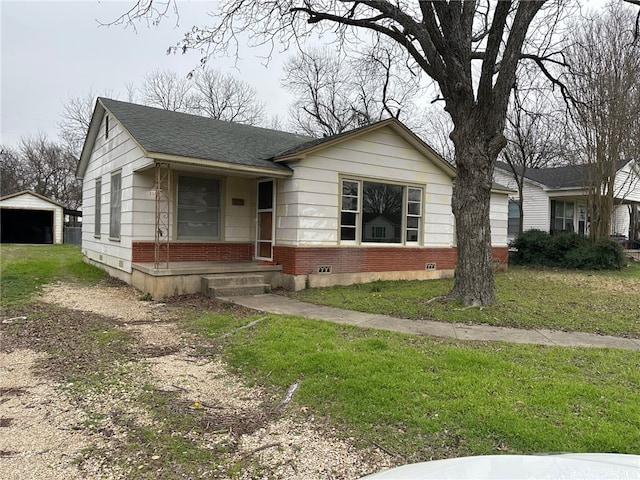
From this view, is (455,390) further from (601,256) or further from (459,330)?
(601,256)

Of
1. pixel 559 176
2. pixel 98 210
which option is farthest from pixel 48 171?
pixel 559 176

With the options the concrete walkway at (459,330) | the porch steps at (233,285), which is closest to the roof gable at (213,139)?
the porch steps at (233,285)

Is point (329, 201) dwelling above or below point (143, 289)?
above

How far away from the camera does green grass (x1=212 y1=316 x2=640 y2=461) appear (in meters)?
3.10

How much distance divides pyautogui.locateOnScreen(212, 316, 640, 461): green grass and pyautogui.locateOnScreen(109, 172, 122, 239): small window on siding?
7.61m

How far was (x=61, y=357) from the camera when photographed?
Answer: 5.24 meters

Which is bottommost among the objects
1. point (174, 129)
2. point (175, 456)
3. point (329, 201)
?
point (175, 456)

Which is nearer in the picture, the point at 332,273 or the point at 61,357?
the point at 61,357

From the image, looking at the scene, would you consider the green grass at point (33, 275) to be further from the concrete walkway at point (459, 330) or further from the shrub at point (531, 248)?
the shrub at point (531, 248)

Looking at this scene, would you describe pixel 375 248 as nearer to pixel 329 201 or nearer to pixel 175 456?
pixel 329 201

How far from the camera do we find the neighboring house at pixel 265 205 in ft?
33.1

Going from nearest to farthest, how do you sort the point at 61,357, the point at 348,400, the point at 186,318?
the point at 348,400
the point at 61,357
the point at 186,318

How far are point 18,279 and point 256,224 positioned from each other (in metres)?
6.17

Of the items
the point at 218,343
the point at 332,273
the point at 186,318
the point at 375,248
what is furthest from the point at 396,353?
the point at 375,248
